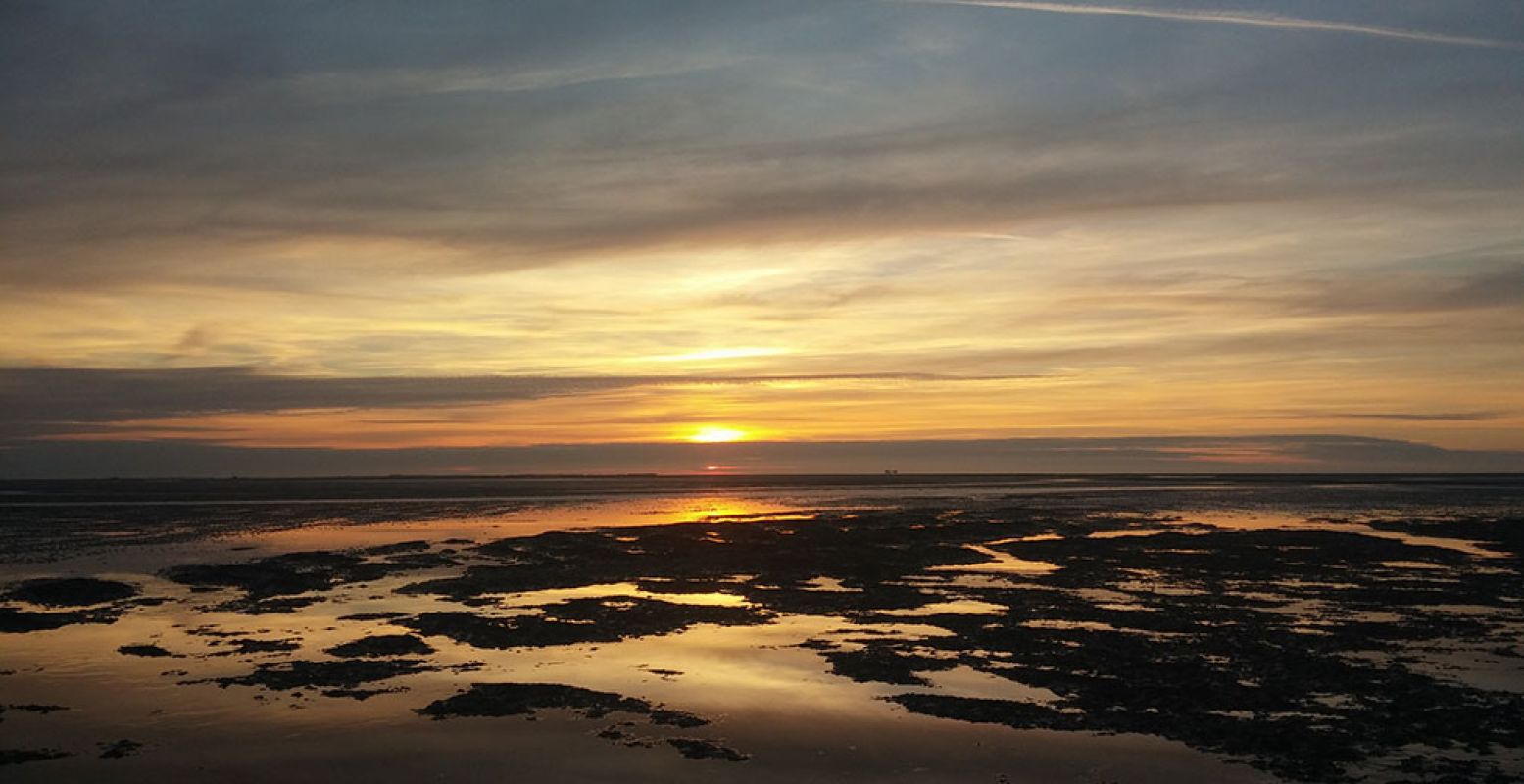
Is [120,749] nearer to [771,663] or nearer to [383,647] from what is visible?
[383,647]

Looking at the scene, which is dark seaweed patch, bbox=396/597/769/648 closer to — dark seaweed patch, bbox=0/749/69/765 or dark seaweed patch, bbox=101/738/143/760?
dark seaweed patch, bbox=101/738/143/760

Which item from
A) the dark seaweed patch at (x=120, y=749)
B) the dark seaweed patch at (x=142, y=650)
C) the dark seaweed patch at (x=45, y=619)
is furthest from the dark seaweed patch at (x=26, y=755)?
the dark seaweed patch at (x=45, y=619)

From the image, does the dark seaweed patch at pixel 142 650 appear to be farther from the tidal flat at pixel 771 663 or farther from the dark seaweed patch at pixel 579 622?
the dark seaweed patch at pixel 579 622

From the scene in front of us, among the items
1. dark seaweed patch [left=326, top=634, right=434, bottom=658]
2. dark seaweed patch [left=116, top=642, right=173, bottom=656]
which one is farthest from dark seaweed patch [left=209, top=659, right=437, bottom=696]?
dark seaweed patch [left=116, top=642, right=173, bottom=656]

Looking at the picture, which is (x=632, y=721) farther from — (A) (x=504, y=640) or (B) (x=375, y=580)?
(B) (x=375, y=580)

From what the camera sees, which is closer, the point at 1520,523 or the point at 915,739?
the point at 915,739

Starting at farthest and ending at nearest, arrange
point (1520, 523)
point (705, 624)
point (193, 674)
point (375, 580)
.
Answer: point (1520, 523), point (375, 580), point (705, 624), point (193, 674)

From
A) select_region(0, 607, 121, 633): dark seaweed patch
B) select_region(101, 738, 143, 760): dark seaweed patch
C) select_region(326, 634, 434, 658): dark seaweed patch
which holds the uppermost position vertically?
select_region(101, 738, 143, 760): dark seaweed patch

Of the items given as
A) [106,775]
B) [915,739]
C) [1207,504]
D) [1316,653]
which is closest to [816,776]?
[915,739]
